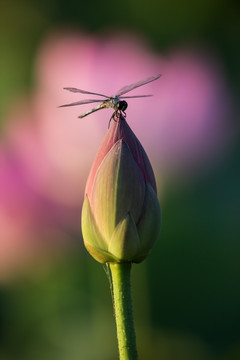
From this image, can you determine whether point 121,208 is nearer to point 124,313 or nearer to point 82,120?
point 124,313

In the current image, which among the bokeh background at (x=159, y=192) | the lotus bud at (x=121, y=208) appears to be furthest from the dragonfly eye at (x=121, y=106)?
the bokeh background at (x=159, y=192)

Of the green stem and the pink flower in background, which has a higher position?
the pink flower in background

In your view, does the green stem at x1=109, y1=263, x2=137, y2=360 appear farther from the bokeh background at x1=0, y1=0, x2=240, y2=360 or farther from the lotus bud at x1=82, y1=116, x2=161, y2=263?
the bokeh background at x1=0, y1=0, x2=240, y2=360

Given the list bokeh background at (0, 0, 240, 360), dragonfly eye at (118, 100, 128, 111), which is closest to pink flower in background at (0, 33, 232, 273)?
bokeh background at (0, 0, 240, 360)

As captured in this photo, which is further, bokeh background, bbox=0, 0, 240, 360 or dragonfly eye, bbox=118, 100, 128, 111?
bokeh background, bbox=0, 0, 240, 360

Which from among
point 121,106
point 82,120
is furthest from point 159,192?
point 121,106

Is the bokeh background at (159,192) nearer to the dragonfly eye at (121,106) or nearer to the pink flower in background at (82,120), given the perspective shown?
the pink flower in background at (82,120)
